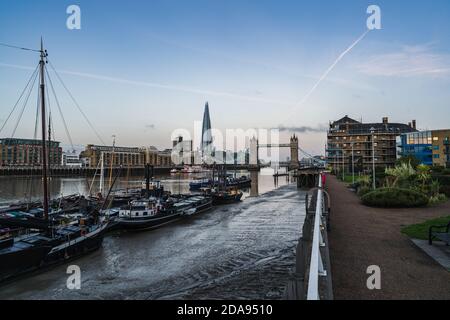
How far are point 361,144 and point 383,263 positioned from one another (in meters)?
130

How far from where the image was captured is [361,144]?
12962 centimetres

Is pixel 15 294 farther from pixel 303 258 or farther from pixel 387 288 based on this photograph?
pixel 387 288

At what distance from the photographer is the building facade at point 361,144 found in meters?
124

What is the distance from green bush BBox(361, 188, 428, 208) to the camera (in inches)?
968

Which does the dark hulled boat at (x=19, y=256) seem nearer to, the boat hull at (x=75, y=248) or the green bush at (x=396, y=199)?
the boat hull at (x=75, y=248)

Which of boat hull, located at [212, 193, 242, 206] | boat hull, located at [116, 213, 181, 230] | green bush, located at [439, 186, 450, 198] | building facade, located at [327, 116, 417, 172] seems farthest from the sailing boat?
building facade, located at [327, 116, 417, 172]

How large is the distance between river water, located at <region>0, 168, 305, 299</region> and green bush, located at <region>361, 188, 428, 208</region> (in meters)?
7.65

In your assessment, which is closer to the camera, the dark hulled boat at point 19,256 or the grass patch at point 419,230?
the grass patch at point 419,230

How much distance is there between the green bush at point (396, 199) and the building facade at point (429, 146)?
7622cm

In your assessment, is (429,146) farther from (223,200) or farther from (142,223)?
(142,223)

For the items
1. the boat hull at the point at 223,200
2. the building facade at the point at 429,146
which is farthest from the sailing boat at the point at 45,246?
the building facade at the point at 429,146

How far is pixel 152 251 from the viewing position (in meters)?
26.9

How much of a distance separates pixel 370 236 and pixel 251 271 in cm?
814
